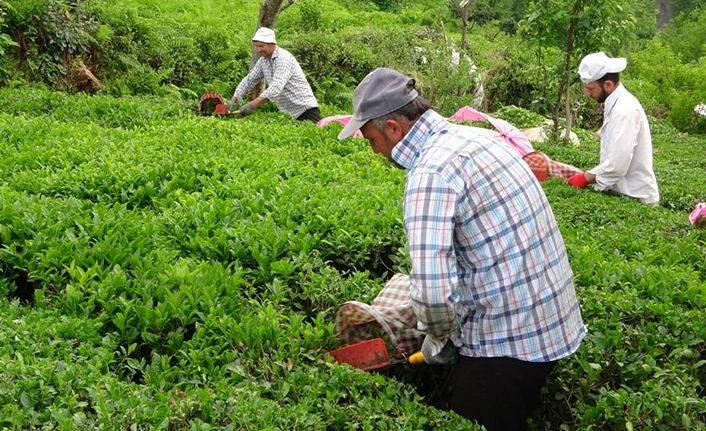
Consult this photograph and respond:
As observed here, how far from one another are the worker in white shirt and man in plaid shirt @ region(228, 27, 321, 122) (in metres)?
4.17

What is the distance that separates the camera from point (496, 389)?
3.07m

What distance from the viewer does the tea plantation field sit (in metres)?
2.91

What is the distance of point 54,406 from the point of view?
267 centimetres

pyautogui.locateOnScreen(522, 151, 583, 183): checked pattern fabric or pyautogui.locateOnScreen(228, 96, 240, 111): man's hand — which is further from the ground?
pyautogui.locateOnScreen(228, 96, 240, 111): man's hand

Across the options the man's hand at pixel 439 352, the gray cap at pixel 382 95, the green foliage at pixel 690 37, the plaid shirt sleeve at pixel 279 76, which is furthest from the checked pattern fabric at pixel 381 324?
the green foliage at pixel 690 37

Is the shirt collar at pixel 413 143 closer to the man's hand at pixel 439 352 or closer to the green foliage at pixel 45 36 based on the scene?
the man's hand at pixel 439 352

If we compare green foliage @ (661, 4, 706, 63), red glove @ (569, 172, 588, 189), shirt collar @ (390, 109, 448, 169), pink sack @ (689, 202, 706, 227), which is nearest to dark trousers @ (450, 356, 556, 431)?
shirt collar @ (390, 109, 448, 169)

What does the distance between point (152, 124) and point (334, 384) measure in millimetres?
5894

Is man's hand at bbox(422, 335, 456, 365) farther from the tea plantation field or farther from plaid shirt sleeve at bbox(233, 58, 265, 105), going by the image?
plaid shirt sleeve at bbox(233, 58, 265, 105)

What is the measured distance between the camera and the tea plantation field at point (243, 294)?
115 inches

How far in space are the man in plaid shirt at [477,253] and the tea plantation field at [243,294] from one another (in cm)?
29

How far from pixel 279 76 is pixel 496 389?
7.00 metres

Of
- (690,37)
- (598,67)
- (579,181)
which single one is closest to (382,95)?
(598,67)

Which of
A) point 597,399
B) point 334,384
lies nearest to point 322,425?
point 334,384
